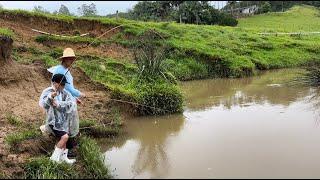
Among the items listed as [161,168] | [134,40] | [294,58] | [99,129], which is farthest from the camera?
[294,58]

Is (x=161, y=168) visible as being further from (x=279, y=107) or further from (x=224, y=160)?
(x=279, y=107)

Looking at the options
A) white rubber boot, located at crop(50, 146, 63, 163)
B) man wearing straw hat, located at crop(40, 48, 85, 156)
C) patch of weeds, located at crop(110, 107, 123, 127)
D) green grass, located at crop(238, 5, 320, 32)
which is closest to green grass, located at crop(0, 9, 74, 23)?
patch of weeds, located at crop(110, 107, 123, 127)

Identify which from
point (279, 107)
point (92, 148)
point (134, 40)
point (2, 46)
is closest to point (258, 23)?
point (134, 40)

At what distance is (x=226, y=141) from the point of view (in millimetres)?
8812

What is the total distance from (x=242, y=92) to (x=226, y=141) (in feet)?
21.2

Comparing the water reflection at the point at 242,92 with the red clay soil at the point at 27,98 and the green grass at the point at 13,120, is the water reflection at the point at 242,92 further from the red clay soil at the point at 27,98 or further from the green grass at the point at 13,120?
the green grass at the point at 13,120

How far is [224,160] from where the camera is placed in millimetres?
7680

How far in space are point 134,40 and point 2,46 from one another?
8.17 meters

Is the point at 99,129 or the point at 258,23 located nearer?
the point at 99,129

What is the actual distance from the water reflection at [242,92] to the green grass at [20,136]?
4.96 metres

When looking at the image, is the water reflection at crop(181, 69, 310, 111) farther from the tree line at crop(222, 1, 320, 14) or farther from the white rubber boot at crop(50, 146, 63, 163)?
the tree line at crop(222, 1, 320, 14)

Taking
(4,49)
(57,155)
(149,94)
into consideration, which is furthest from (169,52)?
(57,155)

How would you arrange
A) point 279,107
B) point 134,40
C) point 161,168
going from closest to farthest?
point 161,168, point 279,107, point 134,40

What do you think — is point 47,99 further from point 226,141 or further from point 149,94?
point 149,94
